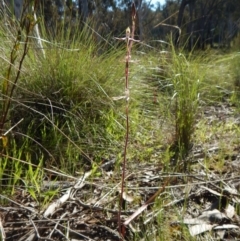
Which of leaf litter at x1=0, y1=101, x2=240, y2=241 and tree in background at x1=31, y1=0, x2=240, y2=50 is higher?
tree in background at x1=31, y1=0, x2=240, y2=50

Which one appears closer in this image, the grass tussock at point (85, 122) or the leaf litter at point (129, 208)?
the leaf litter at point (129, 208)

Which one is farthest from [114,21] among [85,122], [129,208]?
[129,208]

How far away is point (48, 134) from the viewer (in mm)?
1982

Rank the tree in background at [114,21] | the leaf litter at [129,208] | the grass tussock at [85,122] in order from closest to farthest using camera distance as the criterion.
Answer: the leaf litter at [129,208] < the grass tussock at [85,122] < the tree in background at [114,21]

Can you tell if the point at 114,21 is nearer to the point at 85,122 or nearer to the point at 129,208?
the point at 85,122

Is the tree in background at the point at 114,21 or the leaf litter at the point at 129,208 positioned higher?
the tree in background at the point at 114,21

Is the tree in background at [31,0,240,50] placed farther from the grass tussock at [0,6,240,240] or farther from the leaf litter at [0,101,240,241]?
the leaf litter at [0,101,240,241]

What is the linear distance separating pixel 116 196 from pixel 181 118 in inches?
28.6

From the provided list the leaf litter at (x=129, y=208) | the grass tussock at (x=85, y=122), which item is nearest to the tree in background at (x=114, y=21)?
the grass tussock at (x=85, y=122)

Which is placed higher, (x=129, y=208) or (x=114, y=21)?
(x=114, y=21)

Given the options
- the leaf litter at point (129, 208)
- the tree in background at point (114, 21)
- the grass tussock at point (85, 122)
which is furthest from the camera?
the tree in background at point (114, 21)

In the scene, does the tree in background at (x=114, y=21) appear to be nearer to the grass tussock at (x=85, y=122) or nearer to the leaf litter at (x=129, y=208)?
the grass tussock at (x=85, y=122)

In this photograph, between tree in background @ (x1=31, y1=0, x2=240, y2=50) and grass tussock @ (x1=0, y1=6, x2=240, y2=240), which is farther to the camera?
tree in background @ (x1=31, y1=0, x2=240, y2=50)

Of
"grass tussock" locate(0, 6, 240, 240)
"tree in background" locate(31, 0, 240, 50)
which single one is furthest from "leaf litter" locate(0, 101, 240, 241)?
"tree in background" locate(31, 0, 240, 50)
